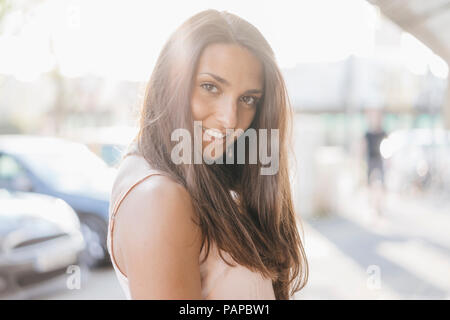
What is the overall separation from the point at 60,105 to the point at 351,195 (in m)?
7.01

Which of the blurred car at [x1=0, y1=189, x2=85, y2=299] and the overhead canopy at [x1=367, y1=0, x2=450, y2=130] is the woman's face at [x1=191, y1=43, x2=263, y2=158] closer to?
the overhead canopy at [x1=367, y1=0, x2=450, y2=130]

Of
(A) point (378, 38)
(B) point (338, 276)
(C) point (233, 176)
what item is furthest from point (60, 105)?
(A) point (378, 38)

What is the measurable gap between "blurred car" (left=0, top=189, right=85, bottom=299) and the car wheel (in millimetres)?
263

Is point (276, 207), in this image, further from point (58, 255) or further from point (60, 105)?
point (60, 105)

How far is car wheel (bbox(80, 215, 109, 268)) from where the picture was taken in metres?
3.99

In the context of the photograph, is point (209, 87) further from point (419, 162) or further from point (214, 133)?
point (419, 162)

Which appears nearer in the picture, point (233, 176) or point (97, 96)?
point (233, 176)

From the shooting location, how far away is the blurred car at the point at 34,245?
3141 millimetres

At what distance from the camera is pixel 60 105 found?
9703 millimetres

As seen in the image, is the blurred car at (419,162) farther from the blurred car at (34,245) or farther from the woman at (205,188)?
the woman at (205,188)

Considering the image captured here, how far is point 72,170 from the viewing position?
→ 4344mm

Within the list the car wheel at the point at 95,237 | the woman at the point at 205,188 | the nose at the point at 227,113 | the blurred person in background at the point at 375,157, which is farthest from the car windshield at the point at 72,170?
the blurred person in background at the point at 375,157

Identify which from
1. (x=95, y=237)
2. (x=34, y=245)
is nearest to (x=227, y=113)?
(x=34, y=245)

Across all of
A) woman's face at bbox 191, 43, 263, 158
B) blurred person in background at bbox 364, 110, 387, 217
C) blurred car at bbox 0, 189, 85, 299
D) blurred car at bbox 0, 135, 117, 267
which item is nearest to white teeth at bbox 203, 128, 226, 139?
woman's face at bbox 191, 43, 263, 158
